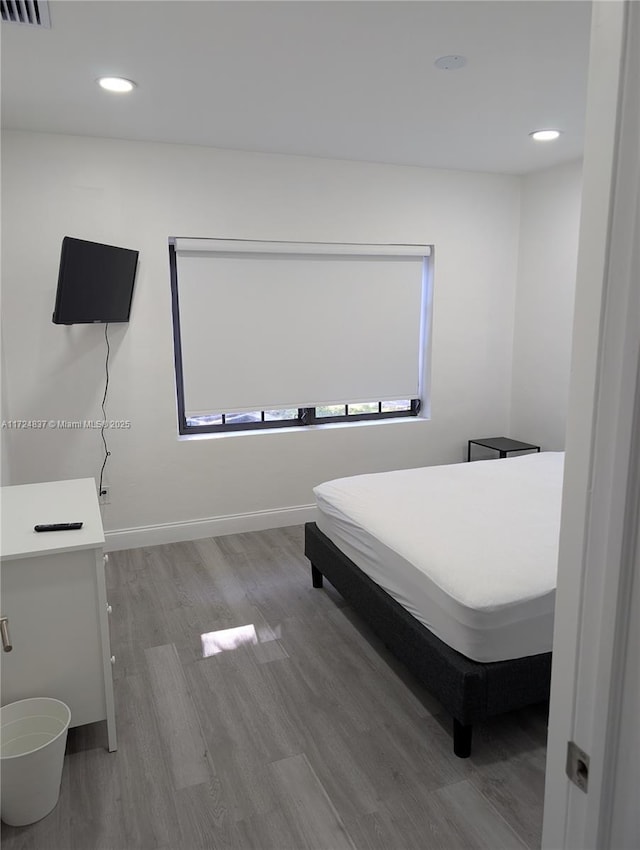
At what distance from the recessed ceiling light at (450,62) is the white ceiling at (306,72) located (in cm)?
4

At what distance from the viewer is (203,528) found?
438 centimetres

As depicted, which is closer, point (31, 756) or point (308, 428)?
point (31, 756)

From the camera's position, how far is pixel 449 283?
15.9 feet

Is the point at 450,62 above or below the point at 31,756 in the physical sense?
above

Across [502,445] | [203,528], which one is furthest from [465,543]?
[502,445]

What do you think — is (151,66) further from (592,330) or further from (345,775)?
(345,775)

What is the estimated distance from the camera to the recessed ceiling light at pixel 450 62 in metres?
2.53

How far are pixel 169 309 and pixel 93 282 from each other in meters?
0.66

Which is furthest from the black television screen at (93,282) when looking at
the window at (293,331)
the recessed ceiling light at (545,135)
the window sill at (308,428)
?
the recessed ceiling light at (545,135)

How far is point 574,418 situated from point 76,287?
316 centimetres

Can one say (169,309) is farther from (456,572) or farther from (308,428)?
(456,572)

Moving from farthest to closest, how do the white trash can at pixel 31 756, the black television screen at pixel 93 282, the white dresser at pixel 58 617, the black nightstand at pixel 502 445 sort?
the black nightstand at pixel 502 445 → the black television screen at pixel 93 282 → the white dresser at pixel 58 617 → the white trash can at pixel 31 756

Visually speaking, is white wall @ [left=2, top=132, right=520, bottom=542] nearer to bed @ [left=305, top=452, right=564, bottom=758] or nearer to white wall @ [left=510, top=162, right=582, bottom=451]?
white wall @ [left=510, top=162, right=582, bottom=451]

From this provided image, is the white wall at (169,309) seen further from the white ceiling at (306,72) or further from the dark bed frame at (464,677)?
the dark bed frame at (464,677)
